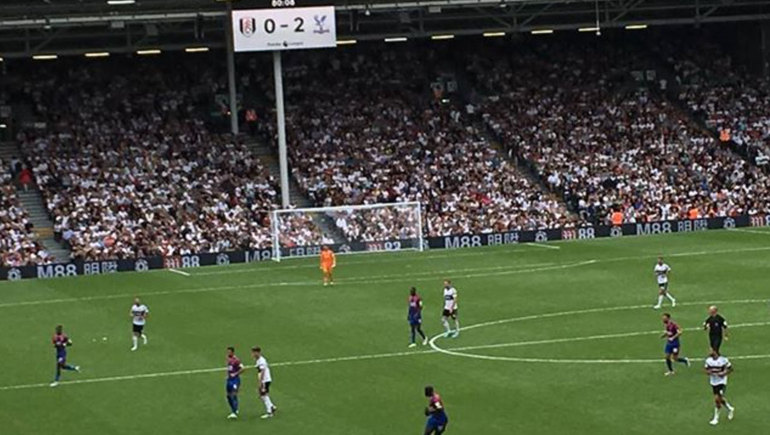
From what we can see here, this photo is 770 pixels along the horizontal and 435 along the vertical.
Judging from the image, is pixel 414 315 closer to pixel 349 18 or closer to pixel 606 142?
pixel 349 18

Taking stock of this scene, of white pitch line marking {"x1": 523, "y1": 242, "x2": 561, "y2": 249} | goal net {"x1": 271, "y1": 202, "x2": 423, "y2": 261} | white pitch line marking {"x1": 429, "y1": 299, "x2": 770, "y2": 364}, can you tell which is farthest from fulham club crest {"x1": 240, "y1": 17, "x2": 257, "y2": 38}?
white pitch line marking {"x1": 429, "y1": 299, "x2": 770, "y2": 364}

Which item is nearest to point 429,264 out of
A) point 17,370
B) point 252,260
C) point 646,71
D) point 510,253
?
point 510,253

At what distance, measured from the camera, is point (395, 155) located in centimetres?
7906

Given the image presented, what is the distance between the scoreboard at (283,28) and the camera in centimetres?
6912

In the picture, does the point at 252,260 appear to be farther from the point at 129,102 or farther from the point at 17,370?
the point at 17,370

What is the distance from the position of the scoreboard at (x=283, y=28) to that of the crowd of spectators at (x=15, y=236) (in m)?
12.1

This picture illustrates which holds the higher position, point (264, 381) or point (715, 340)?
point (715, 340)

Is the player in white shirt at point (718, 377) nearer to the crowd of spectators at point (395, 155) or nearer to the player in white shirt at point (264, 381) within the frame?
the player in white shirt at point (264, 381)

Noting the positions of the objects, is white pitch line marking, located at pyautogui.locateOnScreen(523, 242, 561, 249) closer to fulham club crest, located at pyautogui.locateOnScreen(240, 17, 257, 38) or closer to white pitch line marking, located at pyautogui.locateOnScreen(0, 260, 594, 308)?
white pitch line marking, located at pyautogui.locateOnScreen(0, 260, 594, 308)

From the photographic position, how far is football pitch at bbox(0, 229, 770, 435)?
33.8m

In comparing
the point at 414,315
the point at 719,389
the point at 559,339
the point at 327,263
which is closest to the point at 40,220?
the point at 327,263

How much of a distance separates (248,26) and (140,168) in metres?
10.3

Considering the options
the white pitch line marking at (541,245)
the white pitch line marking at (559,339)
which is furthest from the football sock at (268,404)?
the white pitch line marking at (541,245)

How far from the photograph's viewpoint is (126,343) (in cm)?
4625
